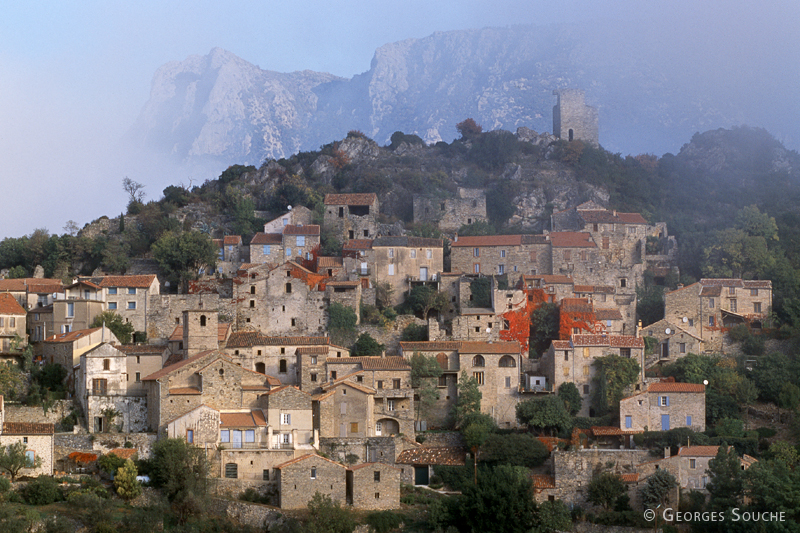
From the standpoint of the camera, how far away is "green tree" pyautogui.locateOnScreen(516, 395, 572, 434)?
48000 millimetres

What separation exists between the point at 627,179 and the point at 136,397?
48720mm

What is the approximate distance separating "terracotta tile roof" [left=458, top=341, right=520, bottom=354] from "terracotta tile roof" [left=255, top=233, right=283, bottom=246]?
1728 cm

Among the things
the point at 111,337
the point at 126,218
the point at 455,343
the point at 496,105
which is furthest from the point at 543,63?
the point at 111,337

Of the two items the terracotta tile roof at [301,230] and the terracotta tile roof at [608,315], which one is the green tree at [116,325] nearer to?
the terracotta tile roof at [301,230]

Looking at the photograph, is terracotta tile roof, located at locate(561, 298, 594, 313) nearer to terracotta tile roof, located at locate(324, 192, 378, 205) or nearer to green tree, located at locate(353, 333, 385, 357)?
green tree, located at locate(353, 333, 385, 357)

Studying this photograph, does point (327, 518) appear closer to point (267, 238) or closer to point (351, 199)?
point (267, 238)

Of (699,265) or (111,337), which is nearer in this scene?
(111,337)

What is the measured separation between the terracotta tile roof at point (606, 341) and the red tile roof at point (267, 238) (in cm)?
2201

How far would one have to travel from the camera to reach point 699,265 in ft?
211

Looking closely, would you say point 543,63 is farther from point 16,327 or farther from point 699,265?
point 16,327

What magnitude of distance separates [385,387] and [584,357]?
35.0 ft

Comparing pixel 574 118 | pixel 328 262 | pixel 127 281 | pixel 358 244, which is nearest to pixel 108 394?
pixel 127 281

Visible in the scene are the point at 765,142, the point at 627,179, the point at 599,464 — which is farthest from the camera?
the point at 765,142

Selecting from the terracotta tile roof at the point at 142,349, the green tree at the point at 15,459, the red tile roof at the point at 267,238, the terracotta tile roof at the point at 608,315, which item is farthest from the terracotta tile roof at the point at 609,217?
the green tree at the point at 15,459
